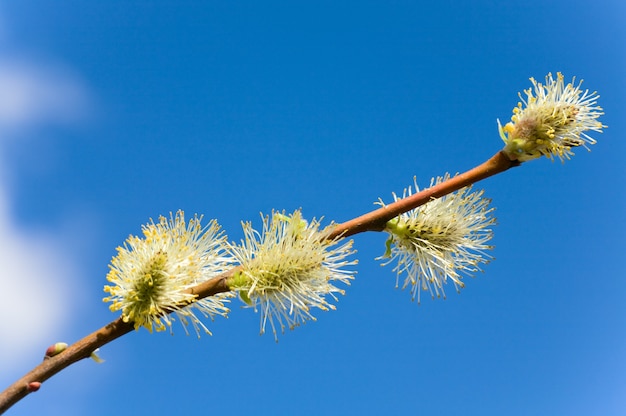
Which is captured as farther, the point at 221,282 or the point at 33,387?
the point at 221,282

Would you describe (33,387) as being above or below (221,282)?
below

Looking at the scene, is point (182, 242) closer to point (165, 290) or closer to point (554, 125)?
point (165, 290)

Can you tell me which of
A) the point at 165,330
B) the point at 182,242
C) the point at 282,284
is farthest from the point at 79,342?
the point at 282,284

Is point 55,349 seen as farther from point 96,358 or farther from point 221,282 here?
point 221,282

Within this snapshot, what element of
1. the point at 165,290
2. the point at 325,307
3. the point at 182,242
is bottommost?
the point at 325,307

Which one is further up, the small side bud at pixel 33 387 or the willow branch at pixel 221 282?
the willow branch at pixel 221 282

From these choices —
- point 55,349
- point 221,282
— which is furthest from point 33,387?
point 221,282

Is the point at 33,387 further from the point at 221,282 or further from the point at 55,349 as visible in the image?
the point at 221,282
